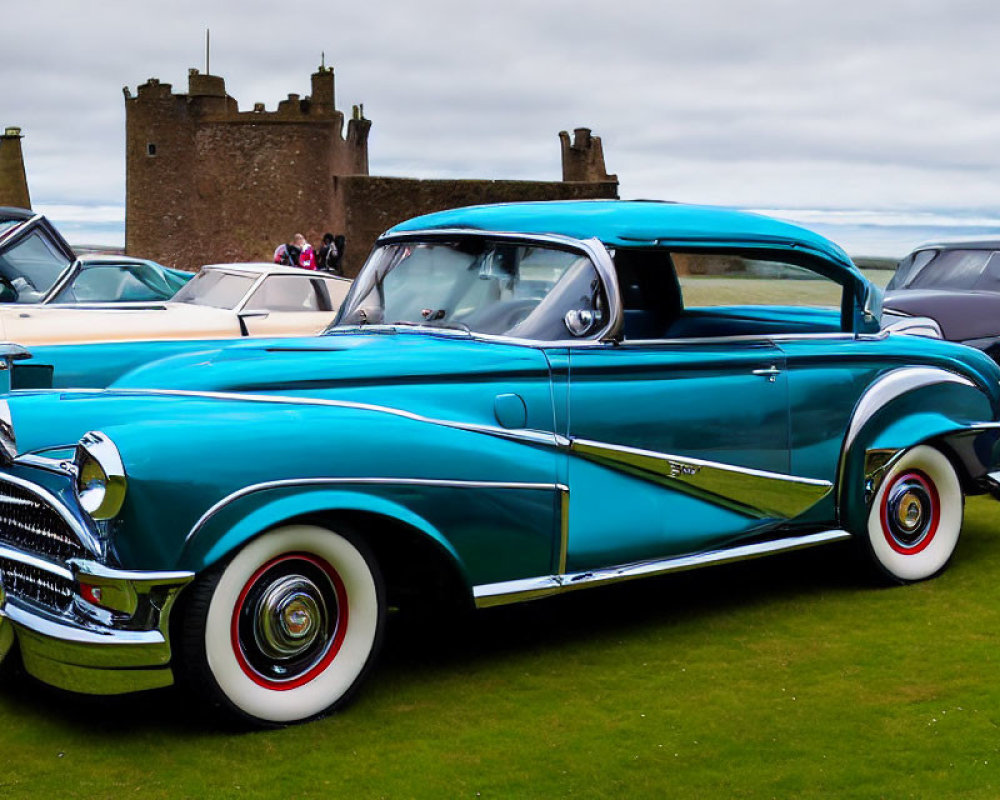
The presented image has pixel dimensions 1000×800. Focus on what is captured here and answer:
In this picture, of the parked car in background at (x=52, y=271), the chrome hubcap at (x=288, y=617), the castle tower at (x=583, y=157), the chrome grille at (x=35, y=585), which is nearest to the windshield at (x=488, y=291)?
the chrome hubcap at (x=288, y=617)

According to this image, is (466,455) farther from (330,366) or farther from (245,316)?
(245,316)

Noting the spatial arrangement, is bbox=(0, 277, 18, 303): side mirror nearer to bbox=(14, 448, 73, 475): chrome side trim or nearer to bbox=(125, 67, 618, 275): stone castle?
bbox=(14, 448, 73, 475): chrome side trim

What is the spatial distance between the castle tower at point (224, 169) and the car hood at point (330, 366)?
50489mm

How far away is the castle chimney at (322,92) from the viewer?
55438mm

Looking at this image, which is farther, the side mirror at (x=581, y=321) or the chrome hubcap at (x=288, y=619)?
the side mirror at (x=581, y=321)

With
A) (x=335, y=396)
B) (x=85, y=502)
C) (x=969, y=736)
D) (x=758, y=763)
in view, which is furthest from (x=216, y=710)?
(x=969, y=736)

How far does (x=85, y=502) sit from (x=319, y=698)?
1011mm

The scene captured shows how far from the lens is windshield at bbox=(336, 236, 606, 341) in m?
5.31

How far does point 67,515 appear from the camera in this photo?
420 cm

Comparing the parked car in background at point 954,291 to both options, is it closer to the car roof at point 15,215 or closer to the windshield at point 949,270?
the windshield at point 949,270

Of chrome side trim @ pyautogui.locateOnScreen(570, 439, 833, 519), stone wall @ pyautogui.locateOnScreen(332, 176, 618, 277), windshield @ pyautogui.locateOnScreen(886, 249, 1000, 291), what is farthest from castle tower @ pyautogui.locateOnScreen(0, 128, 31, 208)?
chrome side trim @ pyautogui.locateOnScreen(570, 439, 833, 519)

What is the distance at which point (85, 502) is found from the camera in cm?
411

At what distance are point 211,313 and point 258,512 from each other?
24.8 ft

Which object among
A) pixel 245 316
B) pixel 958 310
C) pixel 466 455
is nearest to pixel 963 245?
pixel 958 310
